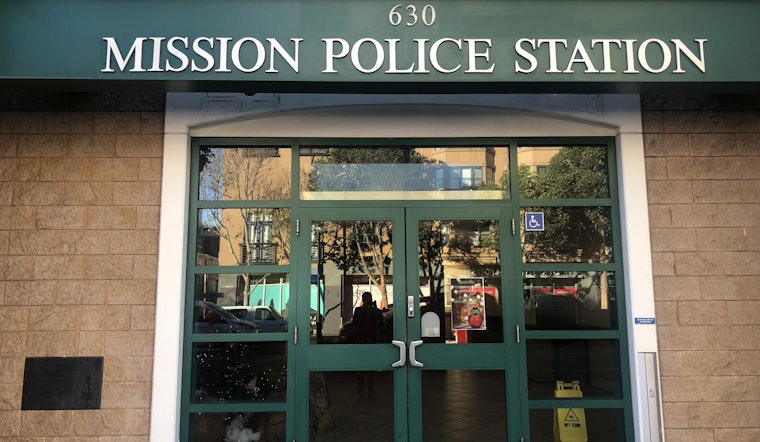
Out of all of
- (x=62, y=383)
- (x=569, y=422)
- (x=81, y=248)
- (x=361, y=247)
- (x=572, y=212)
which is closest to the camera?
(x=62, y=383)

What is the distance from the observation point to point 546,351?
5.13m

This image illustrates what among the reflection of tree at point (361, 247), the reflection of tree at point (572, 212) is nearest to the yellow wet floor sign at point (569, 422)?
the reflection of tree at point (572, 212)

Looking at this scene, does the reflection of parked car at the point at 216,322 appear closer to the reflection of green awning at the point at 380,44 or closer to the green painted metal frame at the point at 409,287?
the green painted metal frame at the point at 409,287

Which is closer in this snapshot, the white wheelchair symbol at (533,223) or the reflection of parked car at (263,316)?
the reflection of parked car at (263,316)

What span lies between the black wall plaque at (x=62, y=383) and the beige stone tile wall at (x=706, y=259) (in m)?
4.84

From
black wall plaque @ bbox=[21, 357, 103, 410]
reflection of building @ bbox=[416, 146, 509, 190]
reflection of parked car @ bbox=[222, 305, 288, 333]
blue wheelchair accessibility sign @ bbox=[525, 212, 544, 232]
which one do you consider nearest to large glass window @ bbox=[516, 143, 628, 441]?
blue wheelchair accessibility sign @ bbox=[525, 212, 544, 232]

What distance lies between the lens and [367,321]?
5102 mm

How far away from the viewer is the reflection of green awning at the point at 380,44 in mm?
4426

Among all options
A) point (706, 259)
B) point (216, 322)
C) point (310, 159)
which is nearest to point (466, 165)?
point (310, 159)

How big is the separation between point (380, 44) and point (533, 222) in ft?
7.03

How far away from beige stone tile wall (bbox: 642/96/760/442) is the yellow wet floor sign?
681mm

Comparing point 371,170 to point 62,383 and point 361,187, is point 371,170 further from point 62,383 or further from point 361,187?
point 62,383

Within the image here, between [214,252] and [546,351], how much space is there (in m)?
3.14

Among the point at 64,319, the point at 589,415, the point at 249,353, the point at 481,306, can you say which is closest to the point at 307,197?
the point at 249,353
